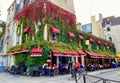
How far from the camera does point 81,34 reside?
26.1 meters

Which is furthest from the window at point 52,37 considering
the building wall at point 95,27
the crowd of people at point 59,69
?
the building wall at point 95,27

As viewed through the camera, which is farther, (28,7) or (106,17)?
(106,17)

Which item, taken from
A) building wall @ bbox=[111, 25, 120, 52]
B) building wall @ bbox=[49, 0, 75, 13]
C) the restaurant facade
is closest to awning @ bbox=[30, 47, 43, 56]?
the restaurant facade

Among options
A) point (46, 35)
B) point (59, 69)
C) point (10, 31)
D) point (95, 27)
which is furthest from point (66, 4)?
point (95, 27)

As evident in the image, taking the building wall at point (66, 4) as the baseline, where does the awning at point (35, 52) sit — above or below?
below

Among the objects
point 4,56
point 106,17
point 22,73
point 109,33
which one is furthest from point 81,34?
point 106,17

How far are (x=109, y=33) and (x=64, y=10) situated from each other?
26371 millimetres

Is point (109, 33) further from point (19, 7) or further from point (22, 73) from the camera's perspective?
point (22, 73)

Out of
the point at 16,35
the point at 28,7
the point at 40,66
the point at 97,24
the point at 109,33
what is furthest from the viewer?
the point at 109,33

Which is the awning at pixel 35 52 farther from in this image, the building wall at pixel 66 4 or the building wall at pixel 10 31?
the building wall at pixel 10 31

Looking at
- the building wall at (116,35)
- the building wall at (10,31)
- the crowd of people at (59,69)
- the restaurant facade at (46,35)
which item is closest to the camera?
the crowd of people at (59,69)

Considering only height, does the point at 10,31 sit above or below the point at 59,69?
above

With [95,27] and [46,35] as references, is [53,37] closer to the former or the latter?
[46,35]

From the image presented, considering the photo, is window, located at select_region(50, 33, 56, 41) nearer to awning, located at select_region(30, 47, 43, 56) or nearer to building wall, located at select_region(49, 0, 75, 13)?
awning, located at select_region(30, 47, 43, 56)
